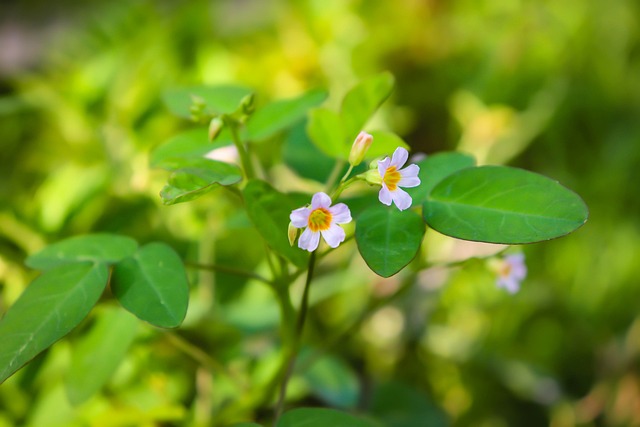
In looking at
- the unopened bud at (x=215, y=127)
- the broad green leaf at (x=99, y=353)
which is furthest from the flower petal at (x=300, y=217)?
the broad green leaf at (x=99, y=353)

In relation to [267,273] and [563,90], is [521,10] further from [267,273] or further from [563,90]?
[267,273]

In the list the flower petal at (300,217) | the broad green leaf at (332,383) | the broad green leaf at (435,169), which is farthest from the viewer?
the broad green leaf at (332,383)

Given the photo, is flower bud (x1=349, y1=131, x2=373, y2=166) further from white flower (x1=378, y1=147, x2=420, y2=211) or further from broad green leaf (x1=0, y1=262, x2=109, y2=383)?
broad green leaf (x1=0, y1=262, x2=109, y2=383)

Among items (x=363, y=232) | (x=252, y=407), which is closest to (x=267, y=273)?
(x=252, y=407)

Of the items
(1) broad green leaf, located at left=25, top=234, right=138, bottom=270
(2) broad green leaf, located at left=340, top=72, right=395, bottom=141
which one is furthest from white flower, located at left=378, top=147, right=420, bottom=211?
(1) broad green leaf, located at left=25, top=234, right=138, bottom=270

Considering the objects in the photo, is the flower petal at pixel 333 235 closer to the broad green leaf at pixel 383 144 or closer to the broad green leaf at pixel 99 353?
the broad green leaf at pixel 383 144

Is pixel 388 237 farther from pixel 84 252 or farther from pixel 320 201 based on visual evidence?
pixel 84 252
